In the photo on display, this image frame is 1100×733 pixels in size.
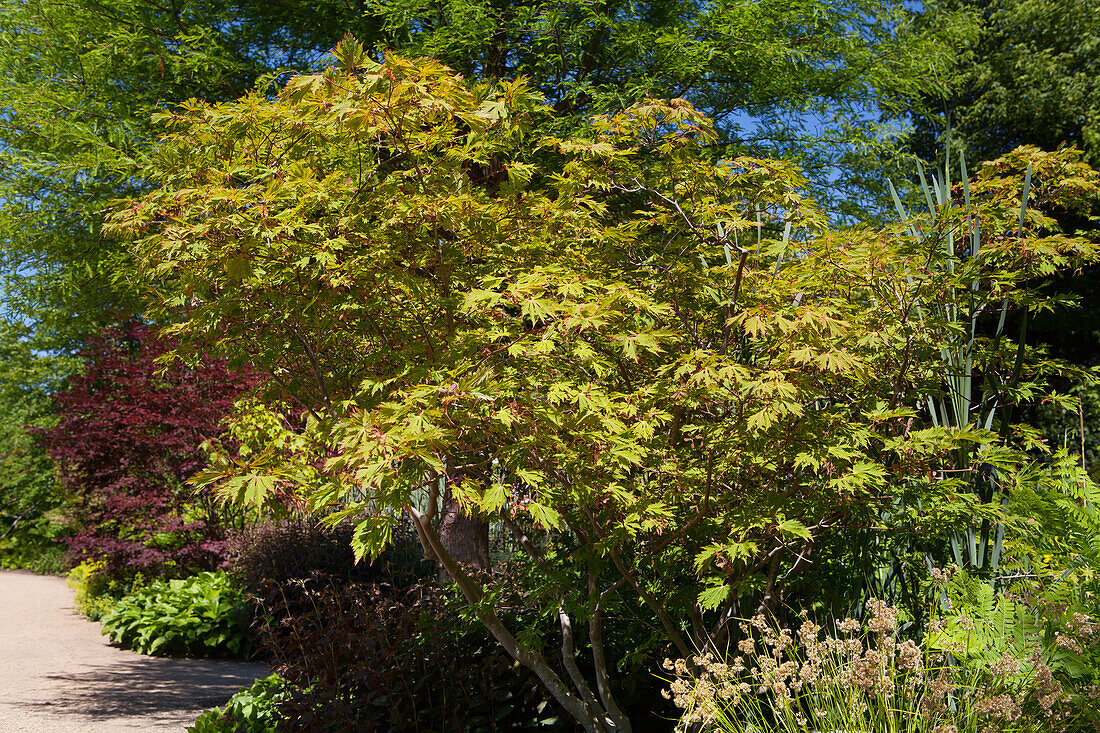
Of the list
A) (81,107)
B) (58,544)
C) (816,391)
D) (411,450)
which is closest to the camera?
(411,450)

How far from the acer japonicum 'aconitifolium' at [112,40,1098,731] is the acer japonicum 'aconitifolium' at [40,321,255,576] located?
5.97m

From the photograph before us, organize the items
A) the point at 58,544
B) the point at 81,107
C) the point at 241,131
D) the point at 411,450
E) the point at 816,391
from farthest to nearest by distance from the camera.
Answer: the point at 58,544, the point at 81,107, the point at 241,131, the point at 816,391, the point at 411,450

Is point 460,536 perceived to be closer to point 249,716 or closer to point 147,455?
point 249,716

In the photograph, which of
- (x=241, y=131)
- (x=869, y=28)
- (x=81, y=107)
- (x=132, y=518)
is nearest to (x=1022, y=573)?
(x=241, y=131)

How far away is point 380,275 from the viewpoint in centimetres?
363

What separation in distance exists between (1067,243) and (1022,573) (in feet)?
5.00

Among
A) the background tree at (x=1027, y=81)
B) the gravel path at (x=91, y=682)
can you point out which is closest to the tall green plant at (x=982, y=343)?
the gravel path at (x=91, y=682)

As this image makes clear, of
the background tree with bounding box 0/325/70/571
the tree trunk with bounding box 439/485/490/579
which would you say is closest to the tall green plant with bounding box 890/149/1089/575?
the tree trunk with bounding box 439/485/490/579

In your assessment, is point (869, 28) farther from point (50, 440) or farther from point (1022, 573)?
point (50, 440)

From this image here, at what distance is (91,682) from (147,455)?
3430mm

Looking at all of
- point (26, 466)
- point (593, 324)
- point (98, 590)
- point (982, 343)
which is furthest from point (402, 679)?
point (26, 466)

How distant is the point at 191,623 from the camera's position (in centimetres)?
823

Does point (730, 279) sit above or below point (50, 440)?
above

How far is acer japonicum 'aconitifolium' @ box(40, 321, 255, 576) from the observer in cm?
937
